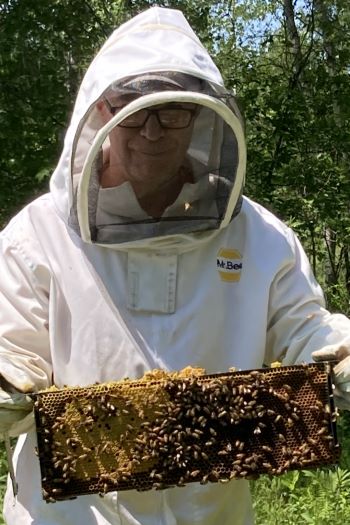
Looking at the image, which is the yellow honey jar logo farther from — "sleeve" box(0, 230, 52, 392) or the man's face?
"sleeve" box(0, 230, 52, 392)

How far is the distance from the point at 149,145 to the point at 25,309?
62cm

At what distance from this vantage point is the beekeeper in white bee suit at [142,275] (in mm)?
2355

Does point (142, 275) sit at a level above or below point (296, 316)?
above

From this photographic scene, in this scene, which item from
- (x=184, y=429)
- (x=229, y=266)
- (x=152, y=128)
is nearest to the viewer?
(x=184, y=429)

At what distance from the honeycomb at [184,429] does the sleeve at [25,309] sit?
0.76 feet

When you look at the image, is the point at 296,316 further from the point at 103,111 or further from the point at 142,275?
the point at 103,111

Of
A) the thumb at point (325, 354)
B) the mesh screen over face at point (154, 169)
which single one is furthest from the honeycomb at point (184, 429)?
the mesh screen over face at point (154, 169)

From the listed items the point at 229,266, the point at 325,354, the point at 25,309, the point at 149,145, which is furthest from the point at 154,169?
the point at 325,354

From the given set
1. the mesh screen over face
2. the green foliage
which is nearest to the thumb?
the mesh screen over face

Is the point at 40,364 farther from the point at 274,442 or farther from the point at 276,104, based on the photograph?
the point at 276,104

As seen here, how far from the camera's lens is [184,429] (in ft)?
7.03

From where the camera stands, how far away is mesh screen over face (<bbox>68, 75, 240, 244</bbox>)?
2369 mm

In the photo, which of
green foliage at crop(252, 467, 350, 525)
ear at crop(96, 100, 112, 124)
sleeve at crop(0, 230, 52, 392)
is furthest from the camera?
green foliage at crop(252, 467, 350, 525)

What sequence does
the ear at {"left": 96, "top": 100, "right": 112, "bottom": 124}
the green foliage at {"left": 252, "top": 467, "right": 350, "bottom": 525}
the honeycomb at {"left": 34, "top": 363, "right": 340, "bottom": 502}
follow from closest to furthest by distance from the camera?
1. the honeycomb at {"left": 34, "top": 363, "right": 340, "bottom": 502}
2. the ear at {"left": 96, "top": 100, "right": 112, "bottom": 124}
3. the green foliage at {"left": 252, "top": 467, "right": 350, "bottom": 525}
